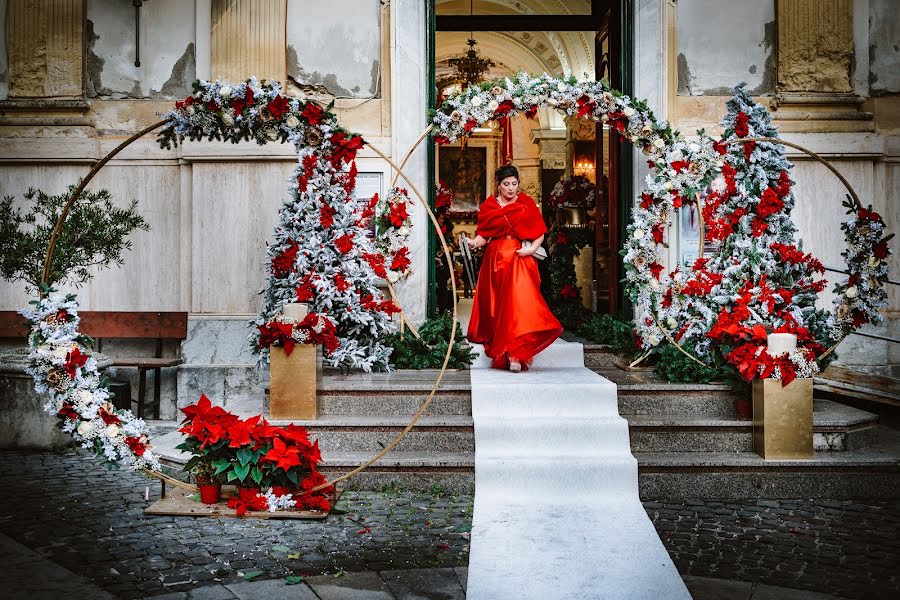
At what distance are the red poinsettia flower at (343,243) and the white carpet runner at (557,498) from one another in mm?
1724

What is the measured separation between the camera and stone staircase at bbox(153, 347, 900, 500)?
244 inches

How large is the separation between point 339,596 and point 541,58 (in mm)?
18475

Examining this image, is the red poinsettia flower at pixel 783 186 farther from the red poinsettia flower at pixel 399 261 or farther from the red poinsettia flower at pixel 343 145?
the red poinsettia flower at pixel 343 145

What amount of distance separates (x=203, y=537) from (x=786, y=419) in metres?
4.33

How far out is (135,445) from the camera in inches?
217

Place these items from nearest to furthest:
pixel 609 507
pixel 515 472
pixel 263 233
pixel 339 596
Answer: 1. pixel 339 596
2. pixel 609 507
3. pixel 515 472
4. pixel 263 233

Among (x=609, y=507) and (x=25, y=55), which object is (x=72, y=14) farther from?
(x=609, y=507)

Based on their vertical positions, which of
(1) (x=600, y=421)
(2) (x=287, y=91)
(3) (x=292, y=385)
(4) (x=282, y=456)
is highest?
(2) (x=287, y=91)

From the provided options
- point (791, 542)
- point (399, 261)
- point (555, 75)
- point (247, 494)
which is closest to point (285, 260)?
point (399, 261)

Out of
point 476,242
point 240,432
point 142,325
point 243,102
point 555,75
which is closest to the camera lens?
point 240,432

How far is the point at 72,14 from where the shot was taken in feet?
30.1

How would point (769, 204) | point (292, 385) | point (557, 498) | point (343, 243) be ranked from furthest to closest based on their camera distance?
point (343, 243) → point (769, 204) → point (292, 385) → point (557, 498)

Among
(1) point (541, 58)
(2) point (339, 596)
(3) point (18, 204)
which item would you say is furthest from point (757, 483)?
(1) point (541, 58)

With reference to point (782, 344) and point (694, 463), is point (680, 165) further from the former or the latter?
point (694, 463)
